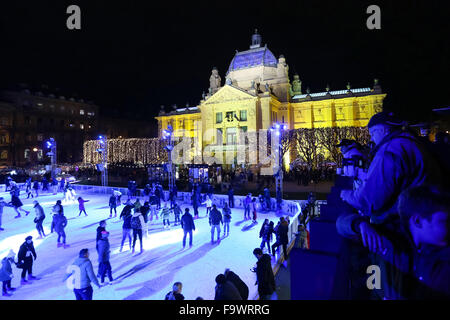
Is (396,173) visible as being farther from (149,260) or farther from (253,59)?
(253,59)

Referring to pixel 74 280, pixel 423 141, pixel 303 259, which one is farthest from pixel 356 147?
pixel 74 280

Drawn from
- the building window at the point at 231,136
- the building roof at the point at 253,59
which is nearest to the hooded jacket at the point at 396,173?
the building window at the point at 231,136

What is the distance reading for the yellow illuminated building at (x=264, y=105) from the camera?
4362 centimetres

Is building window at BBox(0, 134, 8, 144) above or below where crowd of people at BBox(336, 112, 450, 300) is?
above

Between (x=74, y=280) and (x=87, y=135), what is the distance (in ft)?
199

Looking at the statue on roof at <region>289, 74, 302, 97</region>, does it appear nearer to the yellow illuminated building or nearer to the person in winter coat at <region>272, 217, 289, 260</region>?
the yellow illuminated building

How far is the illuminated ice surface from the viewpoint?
604 cm

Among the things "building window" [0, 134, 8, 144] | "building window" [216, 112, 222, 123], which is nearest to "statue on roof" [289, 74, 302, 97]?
"building window" [216, 112, 222, 123]

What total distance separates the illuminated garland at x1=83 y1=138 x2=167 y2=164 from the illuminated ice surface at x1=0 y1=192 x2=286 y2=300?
27.4m

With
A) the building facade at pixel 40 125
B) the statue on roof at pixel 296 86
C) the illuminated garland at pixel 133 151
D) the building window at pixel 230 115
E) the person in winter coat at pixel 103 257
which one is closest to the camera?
the person in winter coat at pixel 103 257

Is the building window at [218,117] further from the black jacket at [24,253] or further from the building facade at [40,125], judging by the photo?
the black jacket at [24,253]

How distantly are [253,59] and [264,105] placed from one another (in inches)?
576

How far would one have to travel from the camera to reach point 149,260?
7.87 m

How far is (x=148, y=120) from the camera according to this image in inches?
2899
